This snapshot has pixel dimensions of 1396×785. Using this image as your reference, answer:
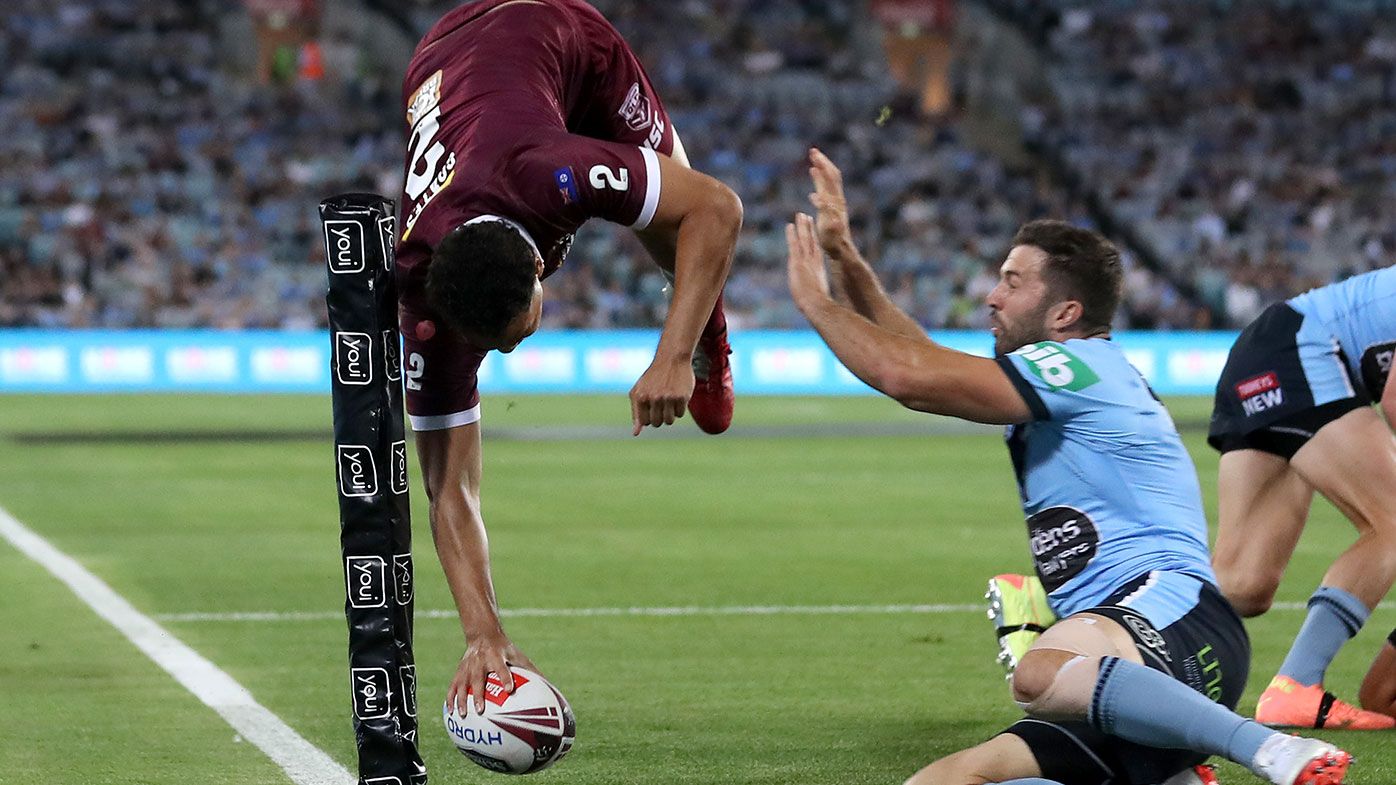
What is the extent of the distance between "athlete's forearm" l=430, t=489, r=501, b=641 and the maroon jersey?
278mm

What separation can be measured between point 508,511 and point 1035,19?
2469 centimetres

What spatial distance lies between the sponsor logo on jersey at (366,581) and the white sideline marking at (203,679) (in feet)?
2.22

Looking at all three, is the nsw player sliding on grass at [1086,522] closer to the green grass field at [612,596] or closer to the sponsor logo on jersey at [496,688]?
the green grass field at [612,596]

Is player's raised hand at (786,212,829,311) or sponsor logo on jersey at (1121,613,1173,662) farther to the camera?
player's raised hand at (786,212,829,311)

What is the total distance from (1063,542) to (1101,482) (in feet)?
0.66

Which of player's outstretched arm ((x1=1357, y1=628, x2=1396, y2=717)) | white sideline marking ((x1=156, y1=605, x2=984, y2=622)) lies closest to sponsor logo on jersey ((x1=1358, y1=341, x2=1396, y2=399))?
player's outstretched arm ((x1=1357, y1=628, x2=1396, y2=717))

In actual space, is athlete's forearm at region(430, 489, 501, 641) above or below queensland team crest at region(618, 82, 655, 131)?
below

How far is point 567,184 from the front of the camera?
17.5ft

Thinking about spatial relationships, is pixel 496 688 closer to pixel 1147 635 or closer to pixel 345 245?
pixel 345 245

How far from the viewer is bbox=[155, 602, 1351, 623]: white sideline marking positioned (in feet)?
29.3

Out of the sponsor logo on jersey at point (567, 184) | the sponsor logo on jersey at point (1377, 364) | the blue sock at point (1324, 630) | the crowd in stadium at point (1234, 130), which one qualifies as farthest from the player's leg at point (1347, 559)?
the crowd in stadium at point (1234, 130)

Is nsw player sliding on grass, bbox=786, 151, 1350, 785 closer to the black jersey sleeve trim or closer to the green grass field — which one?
the black jersey sleeve trim

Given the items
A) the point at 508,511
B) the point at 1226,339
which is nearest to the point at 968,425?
the point at 1226,339

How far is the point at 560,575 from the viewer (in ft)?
34.0
